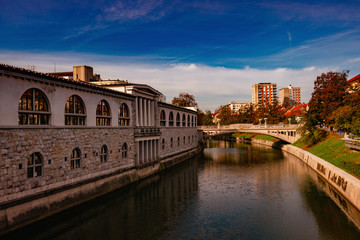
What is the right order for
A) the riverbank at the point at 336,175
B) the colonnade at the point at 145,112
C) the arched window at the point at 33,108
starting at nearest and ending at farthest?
the arched window at the point at 33,108
the riverbank at the point at 336,175
the colonnade at the point at 145,112

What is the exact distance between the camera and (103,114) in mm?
33750

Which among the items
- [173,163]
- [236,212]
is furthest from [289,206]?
[173,163]

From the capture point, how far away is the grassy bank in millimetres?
32200

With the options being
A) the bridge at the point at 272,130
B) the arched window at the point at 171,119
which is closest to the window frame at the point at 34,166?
the arched window at the point at 171,119

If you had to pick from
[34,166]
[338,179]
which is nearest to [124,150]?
[34,166]

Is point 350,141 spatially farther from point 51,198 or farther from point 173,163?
point 51,198

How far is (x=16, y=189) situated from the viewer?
20844 millimetres

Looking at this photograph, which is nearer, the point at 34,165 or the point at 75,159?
the point at 34,165

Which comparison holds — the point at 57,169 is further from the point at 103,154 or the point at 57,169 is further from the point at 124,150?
the point at 124,150

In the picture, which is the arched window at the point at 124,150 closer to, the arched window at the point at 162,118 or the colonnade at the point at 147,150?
the colonnade at the point at 147,150

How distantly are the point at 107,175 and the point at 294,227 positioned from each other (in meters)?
20.3

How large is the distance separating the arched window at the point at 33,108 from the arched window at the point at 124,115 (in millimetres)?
13127

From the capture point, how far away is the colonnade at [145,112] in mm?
42031

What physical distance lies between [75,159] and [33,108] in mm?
6948
